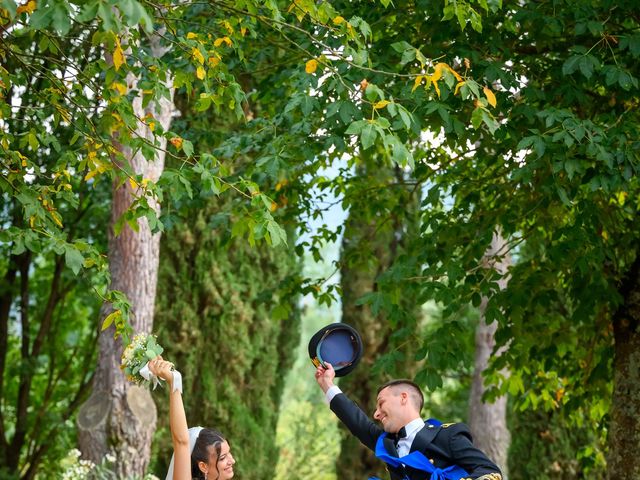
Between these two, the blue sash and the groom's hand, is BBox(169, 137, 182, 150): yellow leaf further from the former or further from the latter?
the blue sash

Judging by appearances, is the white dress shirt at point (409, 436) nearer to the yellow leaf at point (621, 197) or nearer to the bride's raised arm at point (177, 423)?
the bride's raised arm at point (177, 423)

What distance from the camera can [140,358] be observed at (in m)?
4.59

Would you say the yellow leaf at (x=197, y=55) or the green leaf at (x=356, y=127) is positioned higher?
the yellow leaf at (x=197, y=55)

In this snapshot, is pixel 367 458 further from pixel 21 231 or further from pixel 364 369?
pixel 21 231

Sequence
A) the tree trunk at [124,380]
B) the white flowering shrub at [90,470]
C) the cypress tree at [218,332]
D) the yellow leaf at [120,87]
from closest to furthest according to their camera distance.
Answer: the yellow leaf at [120,87]
the white flowering shrub at [90,470]
the tree trunk at [124,380]
the cypress tree at [218,332]

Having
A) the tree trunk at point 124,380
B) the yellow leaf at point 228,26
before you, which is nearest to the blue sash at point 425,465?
the yellow leaf at point 228,26

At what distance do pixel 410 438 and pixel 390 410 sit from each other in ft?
0.54

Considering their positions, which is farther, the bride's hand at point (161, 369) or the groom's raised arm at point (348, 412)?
the groom's raised arm at point (348, 412)

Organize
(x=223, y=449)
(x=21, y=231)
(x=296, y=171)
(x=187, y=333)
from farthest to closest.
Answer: (x=187, y=333) → (x=296, y=171) → (x=21, y=231) → (x=223, y=449)

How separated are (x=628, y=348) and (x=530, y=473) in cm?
679

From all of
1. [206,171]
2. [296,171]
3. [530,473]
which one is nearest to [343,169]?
[296,171]

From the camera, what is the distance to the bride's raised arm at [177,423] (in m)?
4.49

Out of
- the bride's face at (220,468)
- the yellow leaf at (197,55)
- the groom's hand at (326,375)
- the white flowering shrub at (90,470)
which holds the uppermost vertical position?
the yellow leaf at (197,55)

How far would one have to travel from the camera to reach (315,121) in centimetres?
751
